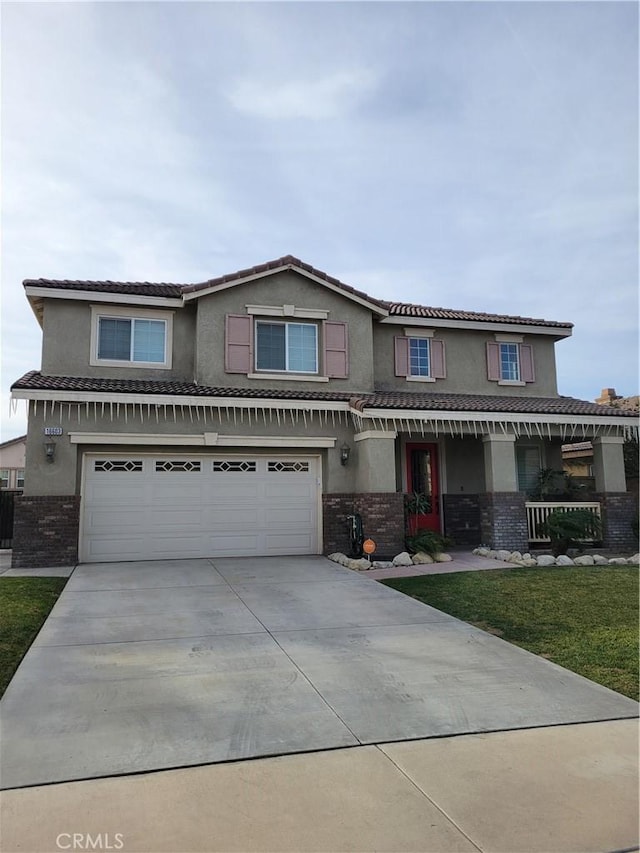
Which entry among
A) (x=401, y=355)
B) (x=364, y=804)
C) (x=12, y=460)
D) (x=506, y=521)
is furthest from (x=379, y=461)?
(x=12, y=460)

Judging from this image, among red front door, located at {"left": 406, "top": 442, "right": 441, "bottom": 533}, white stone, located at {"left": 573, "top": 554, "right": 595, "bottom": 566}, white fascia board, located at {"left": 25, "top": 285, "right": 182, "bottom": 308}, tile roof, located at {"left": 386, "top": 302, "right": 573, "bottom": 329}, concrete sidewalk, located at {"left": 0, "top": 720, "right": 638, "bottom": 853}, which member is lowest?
concrete sidewalk, located at {"left": 0, "top": 720, "right": 638, "bottom": 853}

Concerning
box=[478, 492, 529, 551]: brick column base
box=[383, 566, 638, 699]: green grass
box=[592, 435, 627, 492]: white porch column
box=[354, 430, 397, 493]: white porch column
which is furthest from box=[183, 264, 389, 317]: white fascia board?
box=[383, 566, 638, 699]: green grass

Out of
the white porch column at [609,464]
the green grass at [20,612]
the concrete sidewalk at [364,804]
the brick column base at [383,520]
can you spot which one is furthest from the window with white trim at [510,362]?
the concrete sidewalk at [364,804]

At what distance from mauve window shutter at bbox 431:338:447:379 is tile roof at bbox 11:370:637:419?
78cm

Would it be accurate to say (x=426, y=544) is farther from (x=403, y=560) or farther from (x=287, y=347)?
(x=287, y=347)

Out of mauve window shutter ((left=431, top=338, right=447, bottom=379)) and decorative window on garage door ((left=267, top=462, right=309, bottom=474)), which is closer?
decorative window on garage door ((left=267, top=462, right=309, bottom=474))

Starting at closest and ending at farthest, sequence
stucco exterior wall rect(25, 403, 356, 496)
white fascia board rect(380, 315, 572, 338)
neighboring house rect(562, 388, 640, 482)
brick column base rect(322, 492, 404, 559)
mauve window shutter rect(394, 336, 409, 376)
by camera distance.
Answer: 1. stucco exterior wall rect(25, 403, 356, 496)
2. brick column base rect(322, 492, 404, 559)
3. white fascia board rect(380, 315, 572, 338)
4. mauve window shutter rect(394, 336, 409, 376)
5. neighboring house rect(562, 388, 640, 482)

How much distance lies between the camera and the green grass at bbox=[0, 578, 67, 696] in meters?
6.11

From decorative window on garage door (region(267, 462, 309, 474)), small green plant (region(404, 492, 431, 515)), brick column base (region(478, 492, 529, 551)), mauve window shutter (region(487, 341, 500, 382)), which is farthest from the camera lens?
mauve window shutter (region(487, 341, 500, 382))

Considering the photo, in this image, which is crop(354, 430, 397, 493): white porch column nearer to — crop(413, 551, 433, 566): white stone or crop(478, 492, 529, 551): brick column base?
crop(413, 551, 433, 566): white stone

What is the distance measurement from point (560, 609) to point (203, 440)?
8125 mm

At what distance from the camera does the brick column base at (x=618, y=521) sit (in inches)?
583

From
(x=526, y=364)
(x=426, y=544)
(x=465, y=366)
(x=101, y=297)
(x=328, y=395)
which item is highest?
(x=101, y=297)

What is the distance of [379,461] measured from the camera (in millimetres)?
13641
